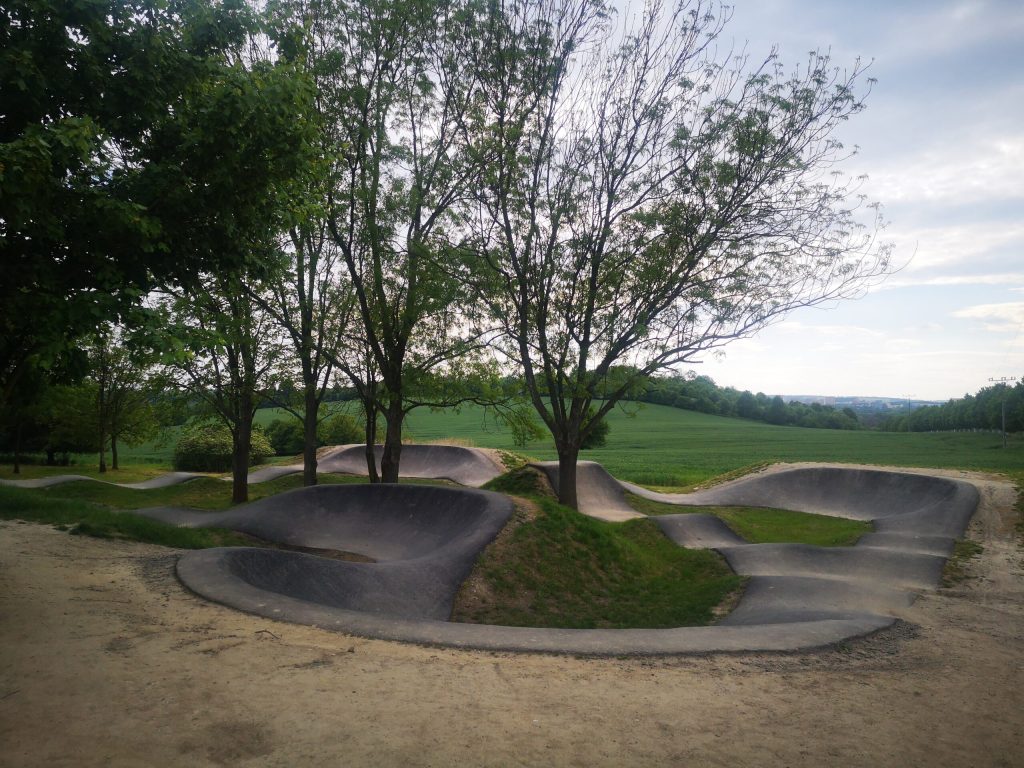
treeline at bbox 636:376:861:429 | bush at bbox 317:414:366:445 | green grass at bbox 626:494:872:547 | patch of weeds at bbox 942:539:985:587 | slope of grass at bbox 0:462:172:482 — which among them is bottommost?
green grass at bbox 626:494:872:547

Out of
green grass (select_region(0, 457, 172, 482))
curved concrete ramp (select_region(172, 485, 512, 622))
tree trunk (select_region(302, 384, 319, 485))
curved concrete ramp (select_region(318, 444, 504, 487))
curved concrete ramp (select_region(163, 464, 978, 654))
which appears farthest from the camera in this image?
green grass (select_region(0, 457, 172, 482))

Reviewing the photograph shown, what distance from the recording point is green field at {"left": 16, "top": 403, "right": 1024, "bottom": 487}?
3944 cm

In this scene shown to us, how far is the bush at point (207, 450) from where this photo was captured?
34938mm

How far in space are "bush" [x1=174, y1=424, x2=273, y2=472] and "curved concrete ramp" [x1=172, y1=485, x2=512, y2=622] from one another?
55.6 feet

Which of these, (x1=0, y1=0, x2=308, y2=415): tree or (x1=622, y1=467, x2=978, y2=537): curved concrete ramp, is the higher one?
(x1=0, y1=0, x2=308, y2=415): tree

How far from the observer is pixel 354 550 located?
14883mm

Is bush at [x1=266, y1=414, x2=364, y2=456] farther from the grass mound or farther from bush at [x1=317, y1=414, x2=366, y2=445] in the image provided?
the grass mound

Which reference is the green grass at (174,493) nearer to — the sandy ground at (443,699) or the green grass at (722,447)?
the green grass at (722,447)

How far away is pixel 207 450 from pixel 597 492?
23.5 m

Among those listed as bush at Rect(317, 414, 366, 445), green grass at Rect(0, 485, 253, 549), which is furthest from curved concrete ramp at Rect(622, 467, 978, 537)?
bush at Rect(317, 414, 366, 445)

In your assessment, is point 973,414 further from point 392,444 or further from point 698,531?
point 392,444

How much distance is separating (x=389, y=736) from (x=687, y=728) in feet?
7.26

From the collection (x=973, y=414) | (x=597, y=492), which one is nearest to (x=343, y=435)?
(x=597, y=492)

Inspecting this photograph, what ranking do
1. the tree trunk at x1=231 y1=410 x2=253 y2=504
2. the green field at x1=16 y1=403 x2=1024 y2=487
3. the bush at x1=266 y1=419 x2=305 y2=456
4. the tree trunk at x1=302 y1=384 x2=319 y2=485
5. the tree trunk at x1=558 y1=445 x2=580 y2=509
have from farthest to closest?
the bush at x1=266 y1=419 x2=305 y2=456 → the green field at x1=16 y1=403 x2=1024 y2=487 → the tree trunk at x1=231 y1=410 x2=253 y2=504 → the tree trunk at x1=302 y1=384 x2=319 y2=485 → the tree trunk at x1=558 y1=445 x2=580 y2=509
